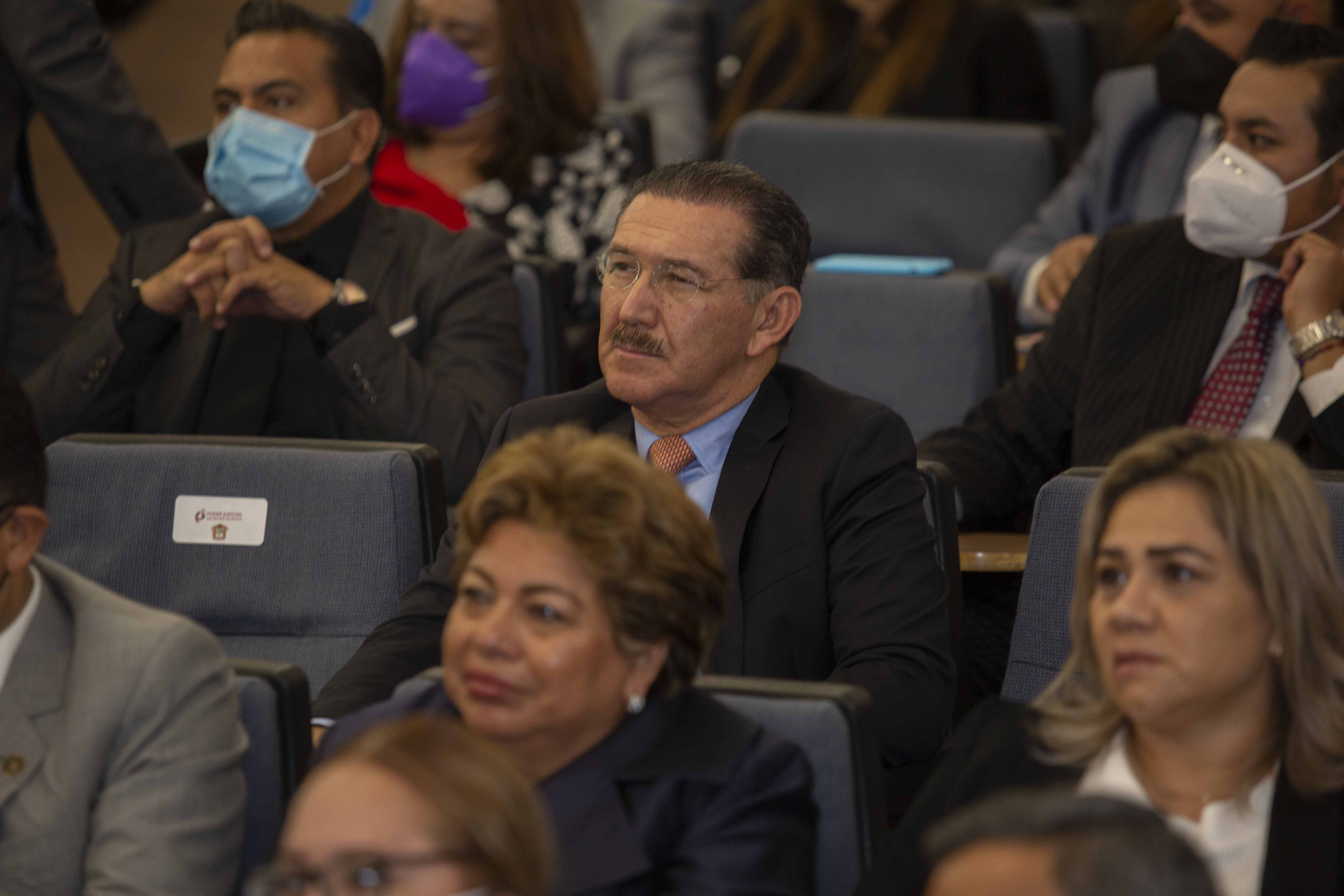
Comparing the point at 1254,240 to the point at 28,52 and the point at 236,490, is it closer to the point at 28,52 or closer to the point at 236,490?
the point at 236,490

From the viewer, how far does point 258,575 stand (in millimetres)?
2475

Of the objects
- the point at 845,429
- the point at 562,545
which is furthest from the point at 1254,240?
the point at 562,545

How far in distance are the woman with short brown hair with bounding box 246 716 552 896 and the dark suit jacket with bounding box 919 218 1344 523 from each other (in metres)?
1.90

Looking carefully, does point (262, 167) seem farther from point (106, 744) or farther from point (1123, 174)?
point (1123, 174)

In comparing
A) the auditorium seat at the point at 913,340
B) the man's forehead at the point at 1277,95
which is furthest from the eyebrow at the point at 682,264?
the man's forehead at the point at 1277,95

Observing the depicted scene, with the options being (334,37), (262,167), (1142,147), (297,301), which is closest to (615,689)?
(297,301)

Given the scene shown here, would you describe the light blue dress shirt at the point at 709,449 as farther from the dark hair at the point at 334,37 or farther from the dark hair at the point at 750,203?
the dark hair at the point at 334,37

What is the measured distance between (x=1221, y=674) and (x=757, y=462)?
829 mm

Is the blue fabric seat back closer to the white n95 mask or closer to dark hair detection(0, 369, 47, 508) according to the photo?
dark hair detection(0, 369, 47, 508)

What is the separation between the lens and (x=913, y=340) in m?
3.41

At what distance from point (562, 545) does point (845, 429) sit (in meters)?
0.71

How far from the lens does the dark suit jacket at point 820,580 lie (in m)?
2.23

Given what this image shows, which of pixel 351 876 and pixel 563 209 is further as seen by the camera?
pixel 563 209

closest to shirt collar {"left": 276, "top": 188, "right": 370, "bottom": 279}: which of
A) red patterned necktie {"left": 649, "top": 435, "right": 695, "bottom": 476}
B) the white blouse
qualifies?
red patterned necktie {"left": 649, "top": 435, "right": 695, "bottom": 476}
